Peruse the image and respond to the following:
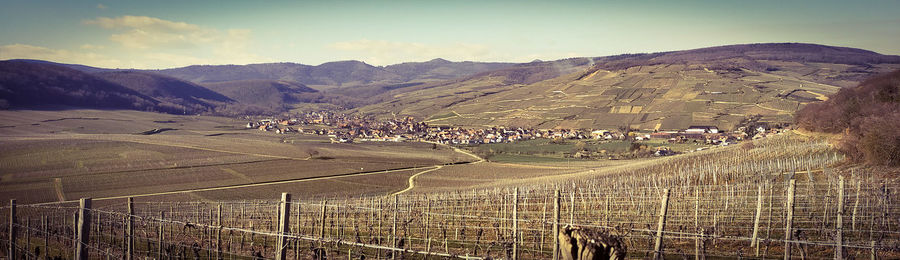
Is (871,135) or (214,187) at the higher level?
(871,135)

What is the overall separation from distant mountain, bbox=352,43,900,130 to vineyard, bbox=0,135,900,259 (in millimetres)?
61290

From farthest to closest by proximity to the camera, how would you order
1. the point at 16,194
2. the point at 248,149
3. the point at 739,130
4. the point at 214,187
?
the point at 739,130, the point at 248,149, the point at 214,187, the point at 16,194

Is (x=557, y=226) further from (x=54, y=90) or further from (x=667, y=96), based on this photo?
(x=54, y=90)

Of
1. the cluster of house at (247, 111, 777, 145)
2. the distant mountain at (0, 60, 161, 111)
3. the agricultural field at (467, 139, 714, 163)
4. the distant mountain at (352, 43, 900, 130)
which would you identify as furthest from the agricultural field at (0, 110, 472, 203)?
the distant mountain at (0, 60, 161, 111)

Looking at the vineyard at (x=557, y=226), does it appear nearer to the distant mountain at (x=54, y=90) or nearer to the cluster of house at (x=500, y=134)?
the cluster of house at (x=500, y=134)

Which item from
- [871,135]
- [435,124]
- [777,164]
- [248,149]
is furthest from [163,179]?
[435,124]

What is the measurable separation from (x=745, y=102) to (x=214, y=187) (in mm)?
79824

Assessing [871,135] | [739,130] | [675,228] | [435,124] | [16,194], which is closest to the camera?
[675,228]

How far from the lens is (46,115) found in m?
96.2

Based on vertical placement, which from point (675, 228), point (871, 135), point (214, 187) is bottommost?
point (214, 187)

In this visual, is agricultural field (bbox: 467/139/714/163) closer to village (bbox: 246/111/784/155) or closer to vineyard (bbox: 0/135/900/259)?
village (bbox: 246/111/784/155)

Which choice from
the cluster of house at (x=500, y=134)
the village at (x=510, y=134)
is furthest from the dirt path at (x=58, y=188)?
the cluster of house at (x=500, y=134)

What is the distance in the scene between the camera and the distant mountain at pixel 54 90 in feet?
356

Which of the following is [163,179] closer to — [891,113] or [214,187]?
[214,187]
